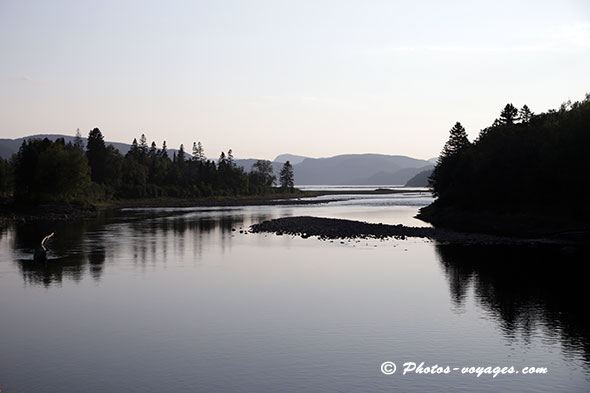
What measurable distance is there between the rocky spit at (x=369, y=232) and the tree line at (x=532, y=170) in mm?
11285

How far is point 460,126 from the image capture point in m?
133

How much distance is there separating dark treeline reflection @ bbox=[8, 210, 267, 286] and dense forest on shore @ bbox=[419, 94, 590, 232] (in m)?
40.9

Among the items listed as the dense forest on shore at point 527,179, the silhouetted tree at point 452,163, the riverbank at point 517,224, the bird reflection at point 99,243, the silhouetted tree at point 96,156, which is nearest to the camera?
the bird reflection at point 99,243

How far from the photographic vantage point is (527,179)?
269ft

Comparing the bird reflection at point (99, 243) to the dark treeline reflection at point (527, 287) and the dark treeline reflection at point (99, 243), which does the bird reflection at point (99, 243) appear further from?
the dark treeline reflection at point (527, 287)

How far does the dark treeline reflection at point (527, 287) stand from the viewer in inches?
1094

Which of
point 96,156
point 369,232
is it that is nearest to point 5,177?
point 96,156

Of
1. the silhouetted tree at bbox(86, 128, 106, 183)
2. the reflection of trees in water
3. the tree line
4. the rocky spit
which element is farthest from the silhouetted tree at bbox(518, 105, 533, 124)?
the silhouetted tree at bbox(86, 128, 106, 183)

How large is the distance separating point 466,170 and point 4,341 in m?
90.4

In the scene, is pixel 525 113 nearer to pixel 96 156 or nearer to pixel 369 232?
pixel 369 232

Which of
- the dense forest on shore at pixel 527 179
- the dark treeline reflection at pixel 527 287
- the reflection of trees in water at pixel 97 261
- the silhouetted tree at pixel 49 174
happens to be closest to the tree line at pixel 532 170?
the dense forest on shore at pixel 527 179

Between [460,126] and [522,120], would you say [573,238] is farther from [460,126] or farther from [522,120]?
[460,126]

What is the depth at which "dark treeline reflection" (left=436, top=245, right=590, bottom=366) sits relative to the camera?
91.2 feet

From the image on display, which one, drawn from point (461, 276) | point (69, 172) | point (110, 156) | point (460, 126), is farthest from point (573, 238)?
point (110, 156)
